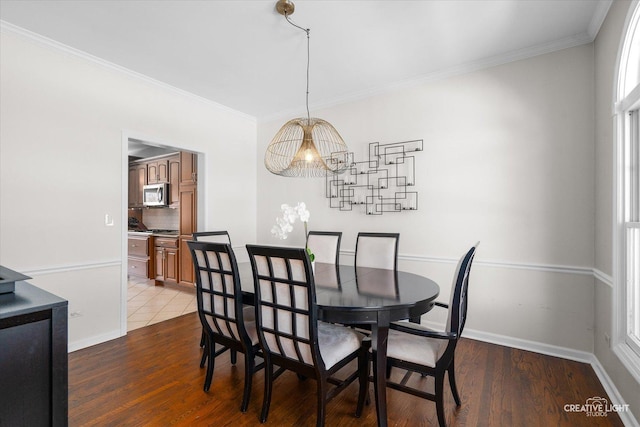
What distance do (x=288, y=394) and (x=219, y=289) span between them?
0.87 metres

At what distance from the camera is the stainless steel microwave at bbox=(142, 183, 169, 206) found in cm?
517

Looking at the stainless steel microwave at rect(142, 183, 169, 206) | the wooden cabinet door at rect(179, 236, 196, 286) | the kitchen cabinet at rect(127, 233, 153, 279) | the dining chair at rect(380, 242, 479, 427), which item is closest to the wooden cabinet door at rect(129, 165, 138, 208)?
the stainless steel microwave at rect(142, 183, 169, 206)

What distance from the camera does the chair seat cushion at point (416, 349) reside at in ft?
5.76

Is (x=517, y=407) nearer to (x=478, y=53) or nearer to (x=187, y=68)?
(x=478, y=53)

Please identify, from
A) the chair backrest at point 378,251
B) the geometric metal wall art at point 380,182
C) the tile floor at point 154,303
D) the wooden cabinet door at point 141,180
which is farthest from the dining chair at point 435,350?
the wooden cabinet door at point 141,180

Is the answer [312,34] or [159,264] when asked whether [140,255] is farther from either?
[312,34]

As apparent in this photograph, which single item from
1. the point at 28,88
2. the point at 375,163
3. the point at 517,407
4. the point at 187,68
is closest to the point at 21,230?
the point at 28,88

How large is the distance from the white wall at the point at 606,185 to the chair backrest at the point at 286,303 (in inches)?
77.0

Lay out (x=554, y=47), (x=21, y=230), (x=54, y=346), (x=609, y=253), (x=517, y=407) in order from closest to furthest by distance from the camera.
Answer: (x=54, y=346) < (x=517, y=407) < (x=609, y=253) < (x=21, y=230) < (x=554, y=47)

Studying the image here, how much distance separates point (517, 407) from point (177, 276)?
4532 mm

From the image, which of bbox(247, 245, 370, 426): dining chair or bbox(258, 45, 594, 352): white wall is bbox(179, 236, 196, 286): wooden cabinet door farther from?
bbox(247, 245, 370, 426): dining chair

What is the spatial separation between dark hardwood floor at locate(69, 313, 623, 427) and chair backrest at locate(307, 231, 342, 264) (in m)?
1.12

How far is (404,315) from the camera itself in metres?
1.75

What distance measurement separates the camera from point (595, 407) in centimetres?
198
